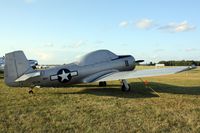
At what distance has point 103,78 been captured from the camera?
1377 cm

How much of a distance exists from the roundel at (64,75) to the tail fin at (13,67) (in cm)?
167

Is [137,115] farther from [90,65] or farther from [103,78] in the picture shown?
[90,65]

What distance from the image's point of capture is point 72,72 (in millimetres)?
13586

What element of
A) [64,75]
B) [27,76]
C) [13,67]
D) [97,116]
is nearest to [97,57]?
[64,75]

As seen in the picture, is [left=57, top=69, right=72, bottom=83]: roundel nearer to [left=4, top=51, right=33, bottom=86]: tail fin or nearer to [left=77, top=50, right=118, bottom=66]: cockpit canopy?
[left=77, top=50, right=118, bottom=66]: cockpit canopy

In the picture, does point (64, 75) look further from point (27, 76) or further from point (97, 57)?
point (97, 57)

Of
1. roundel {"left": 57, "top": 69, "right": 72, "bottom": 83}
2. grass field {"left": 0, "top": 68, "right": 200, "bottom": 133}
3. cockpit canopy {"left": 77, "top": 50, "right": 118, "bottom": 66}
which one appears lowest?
grass field {"left": 0, "top": 68, "right": 200, "bottom": 133}

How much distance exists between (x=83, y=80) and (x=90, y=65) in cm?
103

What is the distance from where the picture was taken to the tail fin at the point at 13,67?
12.5 m

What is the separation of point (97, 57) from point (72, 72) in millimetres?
2336

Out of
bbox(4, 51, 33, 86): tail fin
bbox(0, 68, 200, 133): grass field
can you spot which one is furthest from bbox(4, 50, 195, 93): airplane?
bbox(0, 68, 200, 133): grass field

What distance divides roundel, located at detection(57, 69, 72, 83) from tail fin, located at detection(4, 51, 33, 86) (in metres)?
1.67

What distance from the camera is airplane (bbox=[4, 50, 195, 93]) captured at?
1252 centimetres

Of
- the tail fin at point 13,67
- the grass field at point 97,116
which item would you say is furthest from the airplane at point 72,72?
the grass field at point 97,116
